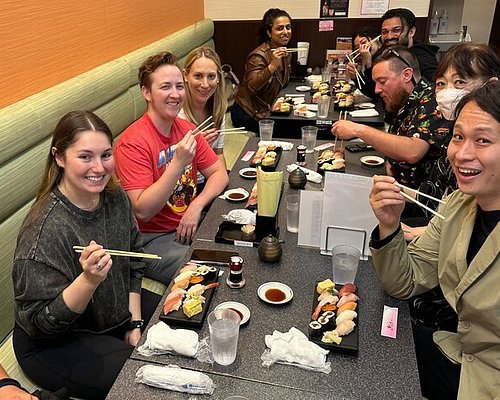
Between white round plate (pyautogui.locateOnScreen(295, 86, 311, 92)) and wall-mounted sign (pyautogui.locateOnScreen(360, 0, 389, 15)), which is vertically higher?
wall-mounted sign (pyautogui.locateOnScreen(360, 0, 389, 15))

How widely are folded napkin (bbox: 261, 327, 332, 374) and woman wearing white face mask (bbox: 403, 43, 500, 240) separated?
0.97 meters

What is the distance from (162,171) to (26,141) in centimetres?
61

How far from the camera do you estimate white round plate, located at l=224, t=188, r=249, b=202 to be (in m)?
2.10

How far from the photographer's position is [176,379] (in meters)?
1.11

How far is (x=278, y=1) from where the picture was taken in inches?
208

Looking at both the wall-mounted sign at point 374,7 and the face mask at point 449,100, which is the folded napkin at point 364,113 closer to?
the face mask at point 449,100

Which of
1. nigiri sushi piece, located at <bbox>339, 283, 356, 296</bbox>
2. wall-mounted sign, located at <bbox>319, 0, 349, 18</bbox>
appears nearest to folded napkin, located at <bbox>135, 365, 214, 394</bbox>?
nigiri sushi piece, located at <bbox>339, 283, 356, 296</bbox>

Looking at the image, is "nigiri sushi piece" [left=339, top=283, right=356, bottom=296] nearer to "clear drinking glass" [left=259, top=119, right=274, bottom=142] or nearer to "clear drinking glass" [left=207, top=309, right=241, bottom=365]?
"clear drinking glass" [left=207, top=309, right=241, bottom=365]

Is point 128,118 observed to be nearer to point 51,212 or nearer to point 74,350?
point 51,212

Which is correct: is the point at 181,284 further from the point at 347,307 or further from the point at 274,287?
the point at 347,307

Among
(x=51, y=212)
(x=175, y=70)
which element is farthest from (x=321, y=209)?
(x=175, y=70)

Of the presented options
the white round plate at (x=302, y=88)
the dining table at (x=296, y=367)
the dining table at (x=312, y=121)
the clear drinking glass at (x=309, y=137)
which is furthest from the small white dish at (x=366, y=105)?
the dining table at (x=296, y=367)

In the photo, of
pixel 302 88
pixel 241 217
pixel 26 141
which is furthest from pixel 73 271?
pixel 302 88

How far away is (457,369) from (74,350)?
1265 millimetres
